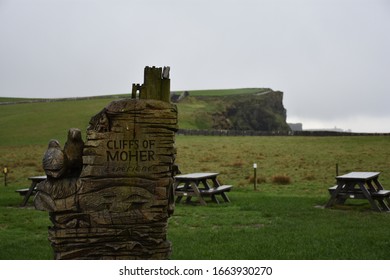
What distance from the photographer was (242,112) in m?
83.2

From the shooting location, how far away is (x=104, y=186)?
22.2 feet

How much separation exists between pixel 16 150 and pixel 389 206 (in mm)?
29199

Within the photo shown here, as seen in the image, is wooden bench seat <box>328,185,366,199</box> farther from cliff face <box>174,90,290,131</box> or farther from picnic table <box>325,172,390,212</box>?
cliff face <box>174,90,290,131</box>

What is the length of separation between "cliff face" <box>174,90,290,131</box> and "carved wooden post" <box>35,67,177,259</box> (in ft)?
204

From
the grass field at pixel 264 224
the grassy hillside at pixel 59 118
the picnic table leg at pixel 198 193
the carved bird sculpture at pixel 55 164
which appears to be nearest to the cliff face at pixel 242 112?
the grassy hillside at pixel 59 118

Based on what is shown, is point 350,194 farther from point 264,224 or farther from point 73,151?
point 73,151

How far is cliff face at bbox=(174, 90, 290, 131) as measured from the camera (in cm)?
7456

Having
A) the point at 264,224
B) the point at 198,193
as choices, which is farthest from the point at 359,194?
the point at 198,193

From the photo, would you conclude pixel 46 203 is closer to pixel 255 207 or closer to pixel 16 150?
pixel 255 207

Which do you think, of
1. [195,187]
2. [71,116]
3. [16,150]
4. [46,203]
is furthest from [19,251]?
[71,116]

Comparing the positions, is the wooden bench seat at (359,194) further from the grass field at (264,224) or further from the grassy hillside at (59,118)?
the grassy hillside at (59,118)

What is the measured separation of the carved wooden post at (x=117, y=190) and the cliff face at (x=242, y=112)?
204 ft

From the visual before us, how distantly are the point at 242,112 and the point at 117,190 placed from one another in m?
77.1

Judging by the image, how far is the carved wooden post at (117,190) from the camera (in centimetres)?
673
